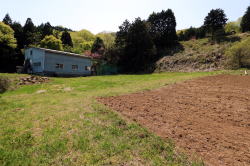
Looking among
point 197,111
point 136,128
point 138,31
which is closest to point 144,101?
point 197,111

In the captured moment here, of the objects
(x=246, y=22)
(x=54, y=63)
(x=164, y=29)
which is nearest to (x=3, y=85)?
(x=54, y=63)

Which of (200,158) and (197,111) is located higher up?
(197,111)

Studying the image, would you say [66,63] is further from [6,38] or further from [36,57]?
[6,38]

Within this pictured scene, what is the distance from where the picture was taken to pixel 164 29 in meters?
39.4

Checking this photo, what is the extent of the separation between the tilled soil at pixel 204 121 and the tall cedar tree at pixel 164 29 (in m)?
32.6

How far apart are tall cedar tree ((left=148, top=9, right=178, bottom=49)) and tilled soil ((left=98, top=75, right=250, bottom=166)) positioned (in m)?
32.6

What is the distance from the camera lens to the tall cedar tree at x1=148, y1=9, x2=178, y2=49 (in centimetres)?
3878

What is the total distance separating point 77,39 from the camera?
221ft

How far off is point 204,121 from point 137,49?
93.6 feet

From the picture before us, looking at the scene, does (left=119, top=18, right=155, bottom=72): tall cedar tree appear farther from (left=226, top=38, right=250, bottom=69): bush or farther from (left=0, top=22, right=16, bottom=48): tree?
(left=0, top=22, right=16, bottom=48): tree

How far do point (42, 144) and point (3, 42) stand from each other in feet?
122

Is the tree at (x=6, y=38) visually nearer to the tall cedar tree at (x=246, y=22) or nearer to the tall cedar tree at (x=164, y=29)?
the tall cedar tree at (x=164, y=29)

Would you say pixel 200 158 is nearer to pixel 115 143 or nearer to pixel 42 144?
pixel 115 143

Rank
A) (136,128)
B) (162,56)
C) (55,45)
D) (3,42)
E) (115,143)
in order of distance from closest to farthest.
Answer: (115,143)
(136,128)
(3,42)
(162,56)
(55,45)
